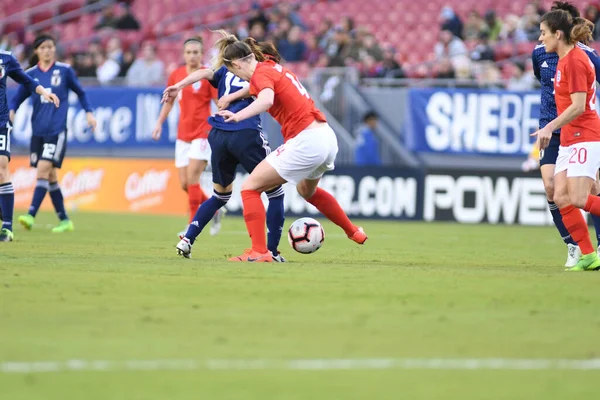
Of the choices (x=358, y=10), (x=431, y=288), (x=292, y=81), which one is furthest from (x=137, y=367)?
(x=358, y=10)

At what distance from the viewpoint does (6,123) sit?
14.0 meters

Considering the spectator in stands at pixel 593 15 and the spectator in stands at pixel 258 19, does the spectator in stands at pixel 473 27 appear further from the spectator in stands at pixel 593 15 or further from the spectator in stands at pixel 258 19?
the spectator in stands at pixel 258 19

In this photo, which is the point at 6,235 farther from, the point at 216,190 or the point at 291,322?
the point at 291,322

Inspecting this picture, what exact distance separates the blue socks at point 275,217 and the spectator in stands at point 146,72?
1546 centimetres

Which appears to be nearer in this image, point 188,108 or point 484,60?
point 188,108

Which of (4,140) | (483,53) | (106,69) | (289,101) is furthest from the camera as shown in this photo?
(106,69)

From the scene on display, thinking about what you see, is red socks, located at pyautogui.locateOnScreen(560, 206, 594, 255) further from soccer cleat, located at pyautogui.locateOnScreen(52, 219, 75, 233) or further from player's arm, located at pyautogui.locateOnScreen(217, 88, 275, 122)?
soccer cleat, located at pyautogui.locateOnScreen(52, 219, 75, 233)

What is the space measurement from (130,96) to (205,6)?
5829 millimetres

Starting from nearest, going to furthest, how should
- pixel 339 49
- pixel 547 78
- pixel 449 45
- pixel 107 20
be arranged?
1. pixel 547 78
2. pixel 449 45
3. pixel 339 49
4. pixel 107 20

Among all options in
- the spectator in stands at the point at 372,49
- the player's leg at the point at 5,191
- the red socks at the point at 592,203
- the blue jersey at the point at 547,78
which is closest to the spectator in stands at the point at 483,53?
the spectator in stands at the point at 372,49

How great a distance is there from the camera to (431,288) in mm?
8844

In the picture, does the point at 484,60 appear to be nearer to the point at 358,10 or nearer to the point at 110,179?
the point at 358,10

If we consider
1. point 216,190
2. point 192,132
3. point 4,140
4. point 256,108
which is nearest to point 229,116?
point 256,108

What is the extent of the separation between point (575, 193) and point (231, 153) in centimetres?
331
